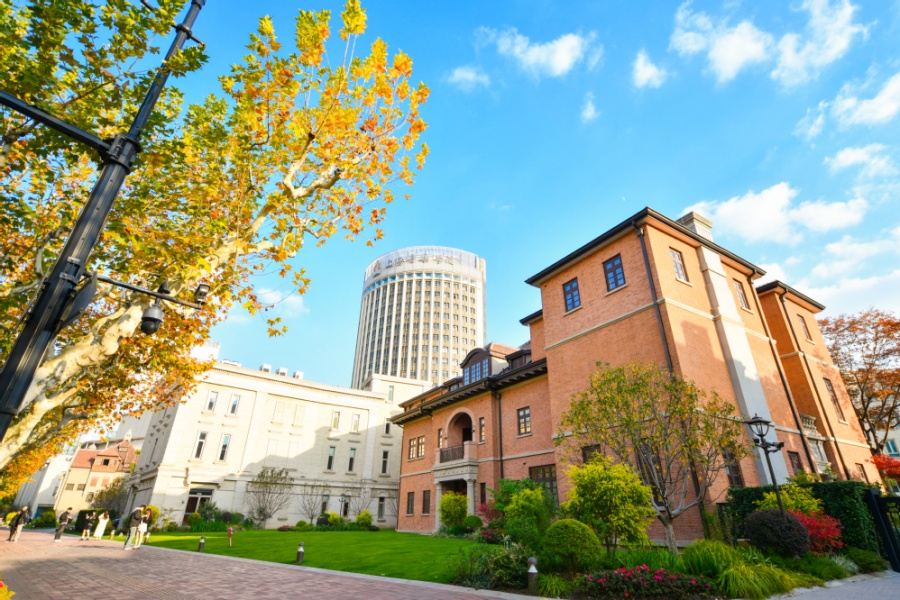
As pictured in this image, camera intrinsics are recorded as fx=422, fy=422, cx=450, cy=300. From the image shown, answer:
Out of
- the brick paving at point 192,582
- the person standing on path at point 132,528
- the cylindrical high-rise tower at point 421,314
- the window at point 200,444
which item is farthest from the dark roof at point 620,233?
the cylindrical high-rise tower at point 421,314

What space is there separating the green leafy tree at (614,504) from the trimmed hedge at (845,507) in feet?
12.6

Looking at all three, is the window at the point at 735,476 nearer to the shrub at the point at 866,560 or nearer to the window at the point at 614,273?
the shrub at the point at 866,560

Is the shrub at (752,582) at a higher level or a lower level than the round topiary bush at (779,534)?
lower

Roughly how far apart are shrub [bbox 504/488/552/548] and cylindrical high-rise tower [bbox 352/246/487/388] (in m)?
71.5

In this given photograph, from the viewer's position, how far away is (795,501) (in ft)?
39.7

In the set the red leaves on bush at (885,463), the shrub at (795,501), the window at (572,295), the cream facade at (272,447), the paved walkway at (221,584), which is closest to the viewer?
the paved walkway at (221,584)

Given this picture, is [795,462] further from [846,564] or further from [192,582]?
[192,582]

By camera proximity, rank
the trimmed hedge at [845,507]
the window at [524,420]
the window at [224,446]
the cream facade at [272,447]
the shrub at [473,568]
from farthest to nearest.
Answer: the window at [224,446], the cream facade at [272,447], the window at [524,420], the trimmed hedge at [845,507], the shrub at [473,568]

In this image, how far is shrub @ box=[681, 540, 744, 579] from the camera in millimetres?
8828

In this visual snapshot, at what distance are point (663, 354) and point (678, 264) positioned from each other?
5.00 meters

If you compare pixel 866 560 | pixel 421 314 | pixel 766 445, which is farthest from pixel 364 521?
pixel 421 314

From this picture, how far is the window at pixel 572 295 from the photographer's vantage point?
20.0m

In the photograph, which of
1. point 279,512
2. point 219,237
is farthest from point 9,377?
point 279,512

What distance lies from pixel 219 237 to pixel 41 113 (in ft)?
12.9
